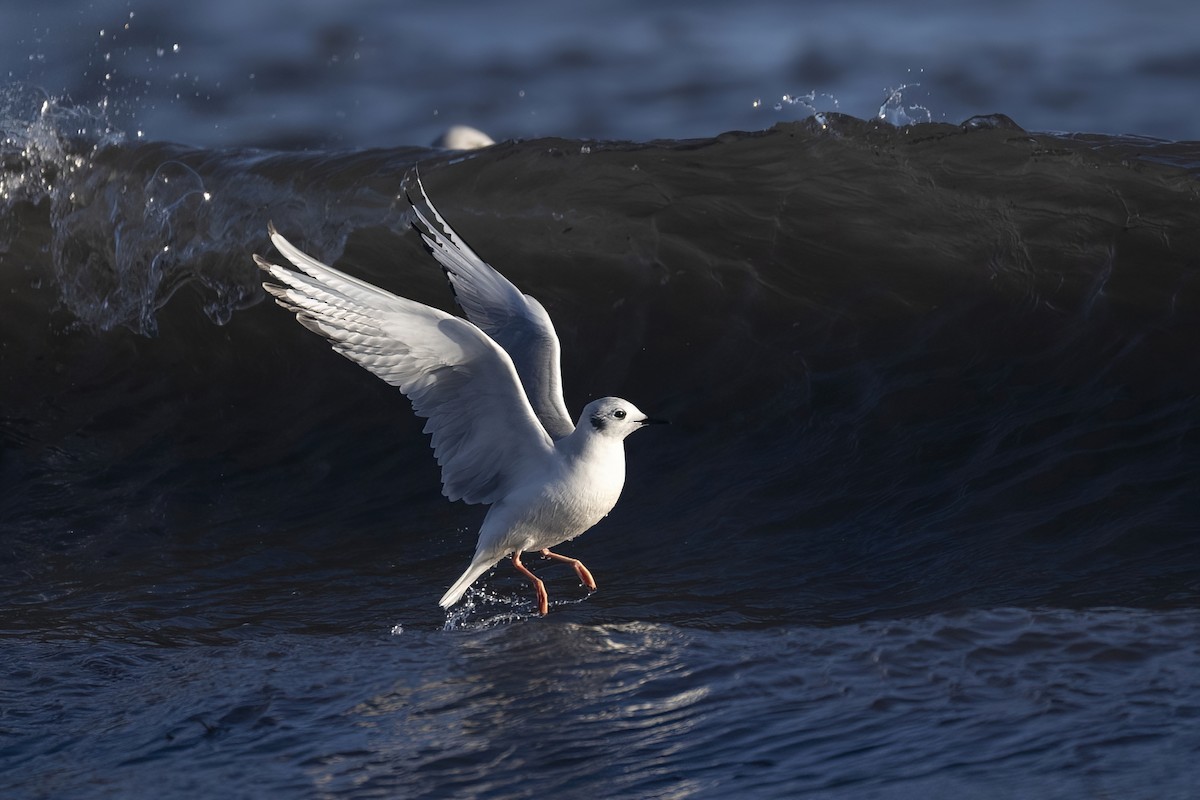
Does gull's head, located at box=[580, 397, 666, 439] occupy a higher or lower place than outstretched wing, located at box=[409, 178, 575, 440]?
lower

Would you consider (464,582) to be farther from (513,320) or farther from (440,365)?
(513,320)

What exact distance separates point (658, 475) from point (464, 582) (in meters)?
1.85

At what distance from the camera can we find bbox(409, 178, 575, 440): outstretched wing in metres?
5.80

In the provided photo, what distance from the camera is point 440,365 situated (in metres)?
5.41

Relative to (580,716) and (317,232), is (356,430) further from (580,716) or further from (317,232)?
(580,716)

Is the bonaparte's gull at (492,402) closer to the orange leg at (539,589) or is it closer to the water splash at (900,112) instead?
the orange leg at (539,589)

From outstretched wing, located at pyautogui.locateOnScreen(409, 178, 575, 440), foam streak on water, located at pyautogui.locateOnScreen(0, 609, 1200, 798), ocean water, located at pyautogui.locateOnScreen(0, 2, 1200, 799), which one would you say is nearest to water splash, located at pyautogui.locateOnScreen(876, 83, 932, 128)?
ocean water, located at pyautogui.locateOnScreen(0, 2, 1200, 799)

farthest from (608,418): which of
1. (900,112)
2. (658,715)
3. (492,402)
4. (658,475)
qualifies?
(900,112)

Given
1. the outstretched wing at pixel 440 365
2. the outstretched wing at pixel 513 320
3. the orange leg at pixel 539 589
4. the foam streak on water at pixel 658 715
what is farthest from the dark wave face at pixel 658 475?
the outstretched wing at pixel 513 320

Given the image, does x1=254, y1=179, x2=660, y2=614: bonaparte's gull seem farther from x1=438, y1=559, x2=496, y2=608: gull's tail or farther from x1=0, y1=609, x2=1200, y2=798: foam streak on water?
x1=0, y1=609, x2=1200, y2=798: foam streak on water

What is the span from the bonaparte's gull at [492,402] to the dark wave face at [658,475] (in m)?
0.39

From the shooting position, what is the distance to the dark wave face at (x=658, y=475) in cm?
414

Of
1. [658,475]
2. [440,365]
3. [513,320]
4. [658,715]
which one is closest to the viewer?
[658,715]

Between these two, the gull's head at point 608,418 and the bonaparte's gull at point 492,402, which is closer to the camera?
the bonaparte's gull at point 492,402
